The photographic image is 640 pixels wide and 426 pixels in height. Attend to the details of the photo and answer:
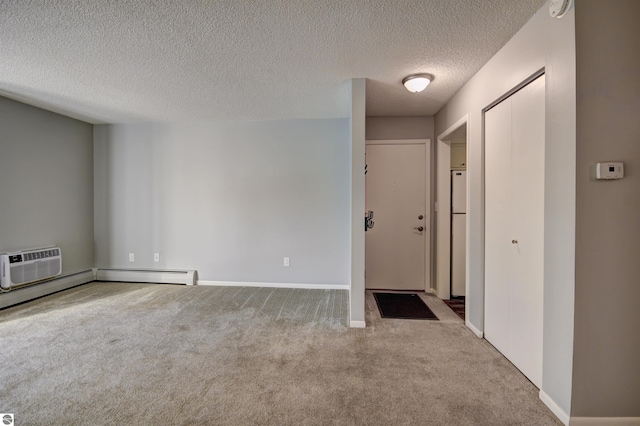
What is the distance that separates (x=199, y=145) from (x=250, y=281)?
211 centimetres

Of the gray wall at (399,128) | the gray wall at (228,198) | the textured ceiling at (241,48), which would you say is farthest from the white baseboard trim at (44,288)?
the gray wall at (399,128)

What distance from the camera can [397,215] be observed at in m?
3.54

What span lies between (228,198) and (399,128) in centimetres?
259

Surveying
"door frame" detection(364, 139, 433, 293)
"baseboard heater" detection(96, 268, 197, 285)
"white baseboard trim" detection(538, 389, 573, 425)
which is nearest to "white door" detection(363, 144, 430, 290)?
"door frame" detection(364, 139, 433, 293)

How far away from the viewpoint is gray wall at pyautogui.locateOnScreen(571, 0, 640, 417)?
4.23 ft

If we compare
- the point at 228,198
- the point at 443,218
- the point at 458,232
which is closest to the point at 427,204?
the point at 443,218

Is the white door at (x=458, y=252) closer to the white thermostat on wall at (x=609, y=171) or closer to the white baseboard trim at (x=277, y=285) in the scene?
the white baseboard trim at (x=277, y=285)

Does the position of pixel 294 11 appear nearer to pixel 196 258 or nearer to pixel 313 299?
pixel 313 299

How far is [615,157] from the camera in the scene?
1291 millimetres

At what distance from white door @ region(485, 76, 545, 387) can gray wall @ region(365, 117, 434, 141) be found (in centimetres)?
130

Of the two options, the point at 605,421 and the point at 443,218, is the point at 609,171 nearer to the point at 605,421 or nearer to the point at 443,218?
the point at 605,421

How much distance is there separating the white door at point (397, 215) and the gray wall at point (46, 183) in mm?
4104

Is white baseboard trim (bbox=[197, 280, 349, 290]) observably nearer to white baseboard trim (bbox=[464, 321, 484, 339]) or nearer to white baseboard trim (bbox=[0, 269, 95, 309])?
white baseboard trim (bbox=[464, 321, 484, 339])

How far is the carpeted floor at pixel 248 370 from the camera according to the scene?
1.42 meters
